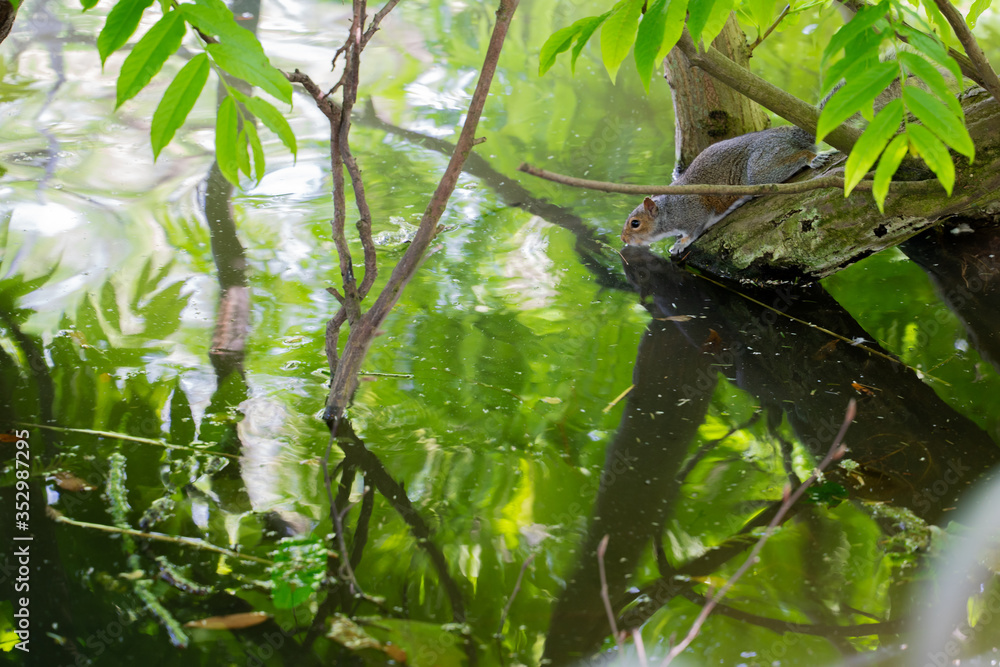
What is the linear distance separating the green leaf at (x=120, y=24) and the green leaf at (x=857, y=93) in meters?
1.28

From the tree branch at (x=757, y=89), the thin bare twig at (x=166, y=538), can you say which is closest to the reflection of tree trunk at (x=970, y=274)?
the tree branch at (x=757, y=89)

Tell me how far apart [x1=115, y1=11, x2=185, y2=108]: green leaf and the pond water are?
46.4 inches

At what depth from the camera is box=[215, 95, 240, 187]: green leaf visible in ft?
4.32

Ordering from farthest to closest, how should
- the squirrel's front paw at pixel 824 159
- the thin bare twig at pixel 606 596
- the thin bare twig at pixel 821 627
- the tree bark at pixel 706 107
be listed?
the tree bark at pixel 706 107, the squirrel's front paw at pixel 824 159, the thin bare twig at pixel 821 627, the thin bare twig at pixel 606 596

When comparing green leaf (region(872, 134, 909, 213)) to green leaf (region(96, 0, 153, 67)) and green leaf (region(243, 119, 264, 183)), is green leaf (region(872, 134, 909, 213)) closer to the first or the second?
green leaf (region(243, 119, 264, 183))

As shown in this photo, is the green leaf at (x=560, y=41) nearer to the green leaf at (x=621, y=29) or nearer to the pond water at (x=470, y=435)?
the green leaf at (x=621, y=29)

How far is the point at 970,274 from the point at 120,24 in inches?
154

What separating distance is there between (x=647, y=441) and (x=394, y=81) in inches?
181

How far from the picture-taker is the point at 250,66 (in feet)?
4.08

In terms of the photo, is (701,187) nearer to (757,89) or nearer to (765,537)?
(757,89)

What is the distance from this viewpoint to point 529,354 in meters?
2.95

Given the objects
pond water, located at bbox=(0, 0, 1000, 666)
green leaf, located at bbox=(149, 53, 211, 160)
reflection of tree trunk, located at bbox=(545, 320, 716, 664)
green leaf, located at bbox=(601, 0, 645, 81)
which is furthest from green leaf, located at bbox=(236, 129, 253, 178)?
reflection of tree trunk, located at bbox=(545, 320, 716, 664)

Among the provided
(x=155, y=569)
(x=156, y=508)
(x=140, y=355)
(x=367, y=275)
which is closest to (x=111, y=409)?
(x=140, y=355)

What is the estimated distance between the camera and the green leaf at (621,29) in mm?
1725
